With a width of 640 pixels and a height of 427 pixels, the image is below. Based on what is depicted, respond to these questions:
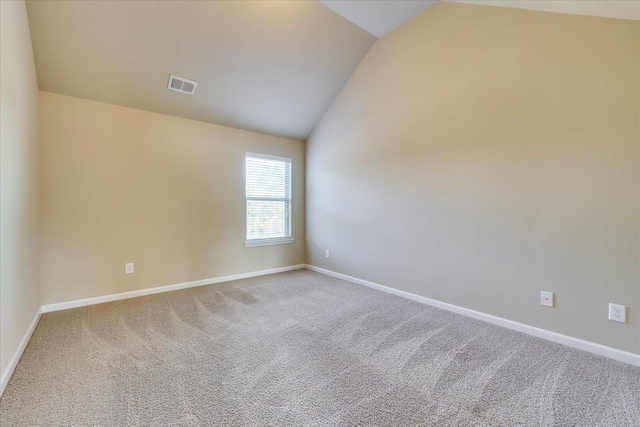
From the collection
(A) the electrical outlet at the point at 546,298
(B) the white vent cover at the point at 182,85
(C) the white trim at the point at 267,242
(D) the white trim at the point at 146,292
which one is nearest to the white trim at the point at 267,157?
(B) the white vent cover at the point at 182,85

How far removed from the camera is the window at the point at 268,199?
14.0 ft

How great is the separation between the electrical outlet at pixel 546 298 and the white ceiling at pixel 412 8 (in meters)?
2.07

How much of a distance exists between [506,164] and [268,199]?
3218mm

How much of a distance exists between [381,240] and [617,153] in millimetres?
2226

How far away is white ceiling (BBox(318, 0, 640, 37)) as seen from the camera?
1919mm

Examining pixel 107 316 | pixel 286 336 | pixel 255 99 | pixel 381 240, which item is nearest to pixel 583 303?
pixel 381 240

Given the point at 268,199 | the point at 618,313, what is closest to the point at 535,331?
the point at 618,313

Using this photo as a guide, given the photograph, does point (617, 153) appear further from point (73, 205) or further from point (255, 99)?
point (73, 205)

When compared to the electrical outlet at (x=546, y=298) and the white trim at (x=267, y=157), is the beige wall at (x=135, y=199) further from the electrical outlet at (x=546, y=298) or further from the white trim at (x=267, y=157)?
the electrical outlet at (x=546, y=298)

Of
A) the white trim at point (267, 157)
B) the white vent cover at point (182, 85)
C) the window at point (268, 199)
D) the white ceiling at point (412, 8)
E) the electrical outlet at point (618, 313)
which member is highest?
the white ceiling at point (412, 8)

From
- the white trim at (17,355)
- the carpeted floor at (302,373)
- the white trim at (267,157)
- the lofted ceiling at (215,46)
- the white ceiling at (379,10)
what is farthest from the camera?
→ the white trim at (267,157)

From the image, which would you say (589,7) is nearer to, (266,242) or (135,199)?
(266,242)

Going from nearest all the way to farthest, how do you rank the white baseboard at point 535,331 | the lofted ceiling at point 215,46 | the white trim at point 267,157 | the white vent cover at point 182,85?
1. the white baseboard at point 535,331
2. the lofted ceiling at point 215,46
3. the white vent cover at point 182,85
4. the white trim at point 267,157

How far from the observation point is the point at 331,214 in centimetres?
431
